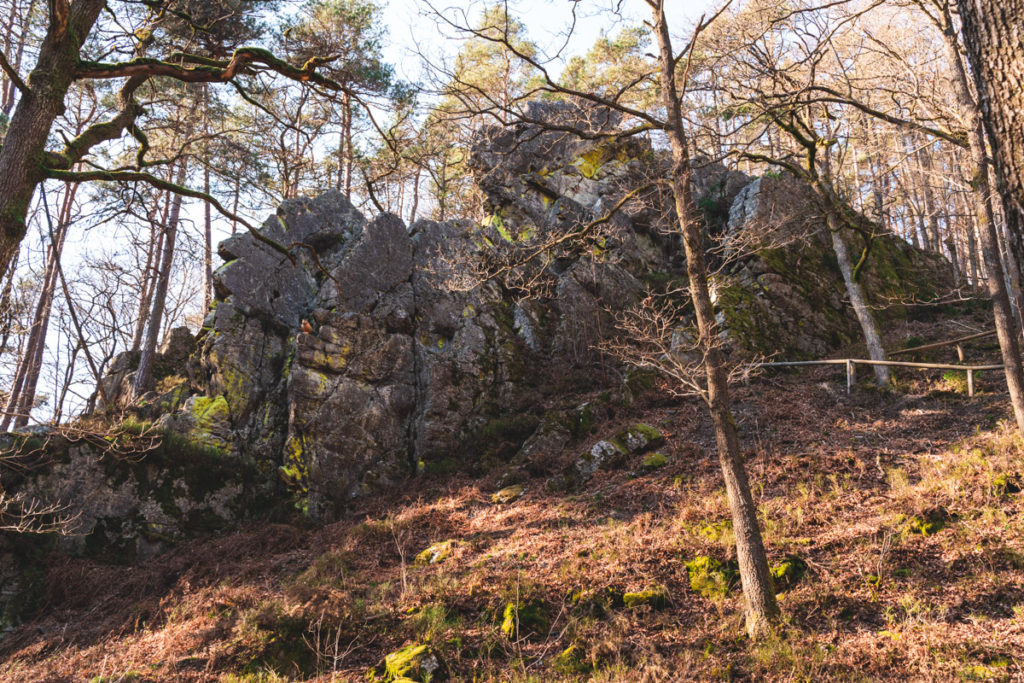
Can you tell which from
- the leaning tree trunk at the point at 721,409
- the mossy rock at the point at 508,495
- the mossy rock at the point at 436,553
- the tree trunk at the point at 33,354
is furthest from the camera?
the tree trunk at the point at 33,354

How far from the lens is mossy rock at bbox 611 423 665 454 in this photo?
1104cm

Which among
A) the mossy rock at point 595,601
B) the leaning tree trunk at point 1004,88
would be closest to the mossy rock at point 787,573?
the mossy rock at point 595,601

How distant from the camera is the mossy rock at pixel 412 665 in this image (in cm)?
525

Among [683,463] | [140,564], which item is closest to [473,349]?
[683,463]

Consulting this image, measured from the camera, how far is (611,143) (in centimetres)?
2138

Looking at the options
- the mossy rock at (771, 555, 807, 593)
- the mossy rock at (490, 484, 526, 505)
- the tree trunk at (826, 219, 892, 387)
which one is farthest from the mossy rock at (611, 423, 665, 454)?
the tree trunk at (826, 219, 892, 387)

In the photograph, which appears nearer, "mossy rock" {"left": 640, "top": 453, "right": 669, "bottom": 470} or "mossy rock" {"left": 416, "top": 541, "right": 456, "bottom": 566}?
"mossy rock" {"left": 416, "top": 541, "right": 456, "bottom": 566}

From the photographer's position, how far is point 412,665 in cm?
532

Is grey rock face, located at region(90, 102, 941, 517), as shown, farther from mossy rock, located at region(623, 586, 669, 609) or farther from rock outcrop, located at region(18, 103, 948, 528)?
mossy rock, located at region(623, 586, 669, 609)

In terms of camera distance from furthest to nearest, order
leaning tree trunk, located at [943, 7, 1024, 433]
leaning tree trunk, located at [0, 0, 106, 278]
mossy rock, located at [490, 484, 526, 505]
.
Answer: mossy rock, located at [490, 484, 526, 505] → leaning tree trunk, located at [943, 7, 1024, 433] → leaning tree trunk, located at [0, 0, 106, 278]

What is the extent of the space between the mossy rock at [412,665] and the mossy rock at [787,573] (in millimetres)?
4123

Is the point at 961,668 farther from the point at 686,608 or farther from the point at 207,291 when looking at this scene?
the point at 207,291

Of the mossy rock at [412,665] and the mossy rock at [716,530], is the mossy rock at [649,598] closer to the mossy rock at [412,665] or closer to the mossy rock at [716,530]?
the mossy rock at [716,530]

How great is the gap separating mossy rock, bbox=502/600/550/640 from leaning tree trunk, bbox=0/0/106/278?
5962mm
